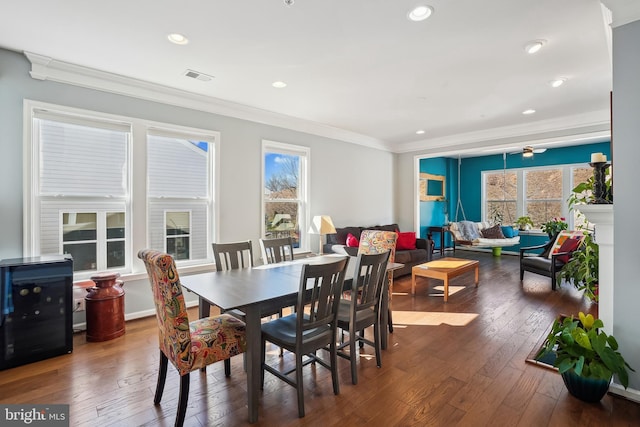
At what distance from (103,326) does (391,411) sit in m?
2.83

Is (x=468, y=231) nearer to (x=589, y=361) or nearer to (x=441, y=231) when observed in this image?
(x=441, y=231)

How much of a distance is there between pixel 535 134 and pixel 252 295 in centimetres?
578

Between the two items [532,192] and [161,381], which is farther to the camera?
[532,192]

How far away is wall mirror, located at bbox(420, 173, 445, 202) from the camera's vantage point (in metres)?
8.42

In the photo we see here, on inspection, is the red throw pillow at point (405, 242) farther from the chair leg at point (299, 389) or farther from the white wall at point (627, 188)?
the chair leg at point (299, 389)

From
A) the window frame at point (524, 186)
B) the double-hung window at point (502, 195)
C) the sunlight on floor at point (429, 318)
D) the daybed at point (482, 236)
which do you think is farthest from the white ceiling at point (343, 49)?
the double-hung window at point (502, 195)

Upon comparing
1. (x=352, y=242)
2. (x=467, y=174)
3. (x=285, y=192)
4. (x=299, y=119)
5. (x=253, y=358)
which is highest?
(x=299, y=119)

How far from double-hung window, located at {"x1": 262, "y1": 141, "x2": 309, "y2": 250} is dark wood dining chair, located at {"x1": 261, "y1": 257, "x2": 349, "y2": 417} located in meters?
2.76

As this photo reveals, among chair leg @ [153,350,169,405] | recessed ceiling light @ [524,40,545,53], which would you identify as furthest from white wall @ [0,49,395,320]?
recessed ceiling light @ [524,40,545,53]

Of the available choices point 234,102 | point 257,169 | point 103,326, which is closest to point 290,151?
point 257,169

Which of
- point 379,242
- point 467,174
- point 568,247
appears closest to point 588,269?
point 568,247

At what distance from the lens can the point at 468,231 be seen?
8.16 metres

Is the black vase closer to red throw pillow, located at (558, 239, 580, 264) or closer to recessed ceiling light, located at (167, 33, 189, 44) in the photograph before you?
red throw pillow, located at (558, 239, 580, 264)

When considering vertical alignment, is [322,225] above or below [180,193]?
below
